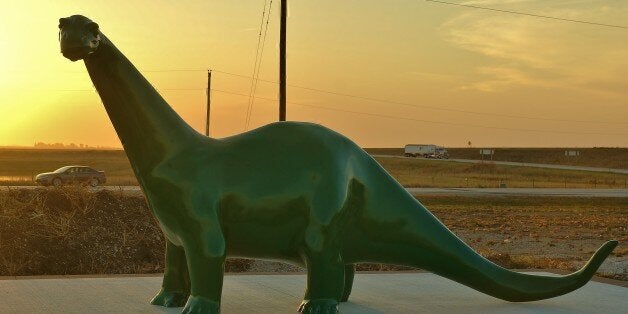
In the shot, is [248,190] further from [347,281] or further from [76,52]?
[347,281]

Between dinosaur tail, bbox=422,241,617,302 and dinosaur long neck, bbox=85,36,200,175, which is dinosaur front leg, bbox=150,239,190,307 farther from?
dinosaur tail, bbox=422,241,617,302

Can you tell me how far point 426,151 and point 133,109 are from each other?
8700 cm

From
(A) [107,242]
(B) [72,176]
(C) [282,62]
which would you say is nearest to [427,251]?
(A) [107,242]

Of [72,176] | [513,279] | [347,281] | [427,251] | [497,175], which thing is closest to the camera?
[427,251]

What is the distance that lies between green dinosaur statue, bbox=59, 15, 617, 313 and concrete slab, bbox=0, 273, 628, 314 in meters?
0.97

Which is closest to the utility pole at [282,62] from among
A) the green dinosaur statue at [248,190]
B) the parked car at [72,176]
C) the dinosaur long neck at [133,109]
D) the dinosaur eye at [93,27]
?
the green dinosaur statue at [248,190]

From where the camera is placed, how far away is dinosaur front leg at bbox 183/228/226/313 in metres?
6.84

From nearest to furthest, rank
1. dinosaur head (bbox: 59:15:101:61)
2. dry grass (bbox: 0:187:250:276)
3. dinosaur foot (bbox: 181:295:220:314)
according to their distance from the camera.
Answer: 1. dinosaur head (bbox: 59:15:101:61)
2. dinosaur foot (bbox: 181:295:220:314)
3. dry grass (bbox: 0:187:250:276)

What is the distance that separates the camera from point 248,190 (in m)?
7.08

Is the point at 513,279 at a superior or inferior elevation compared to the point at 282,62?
inferior

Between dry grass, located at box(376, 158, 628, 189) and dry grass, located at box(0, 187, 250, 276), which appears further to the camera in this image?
dry grass, located at box(376, 158, 628, 189)

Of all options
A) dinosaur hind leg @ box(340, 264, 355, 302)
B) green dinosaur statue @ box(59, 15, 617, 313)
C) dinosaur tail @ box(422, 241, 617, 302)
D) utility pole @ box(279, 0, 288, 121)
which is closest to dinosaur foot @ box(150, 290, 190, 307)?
green dinosaur statue @ box(59, 15, 617, 313)

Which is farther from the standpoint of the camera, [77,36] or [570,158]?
[570,158]

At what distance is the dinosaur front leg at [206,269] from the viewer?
269 inches
